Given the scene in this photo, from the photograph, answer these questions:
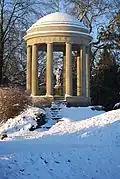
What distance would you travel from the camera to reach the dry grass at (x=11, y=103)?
23000 millimetres

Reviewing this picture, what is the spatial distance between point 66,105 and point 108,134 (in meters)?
10.1

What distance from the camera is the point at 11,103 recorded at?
23000mm

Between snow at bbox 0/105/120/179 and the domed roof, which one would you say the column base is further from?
snow at bbox 0/105/120/179

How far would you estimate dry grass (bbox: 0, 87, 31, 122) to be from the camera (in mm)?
23000

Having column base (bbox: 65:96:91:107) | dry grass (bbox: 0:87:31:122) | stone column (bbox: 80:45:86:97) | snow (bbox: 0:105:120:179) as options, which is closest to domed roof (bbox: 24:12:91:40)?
stone column (bbox: 80:45:86:97)

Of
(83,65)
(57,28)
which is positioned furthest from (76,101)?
(57,28)

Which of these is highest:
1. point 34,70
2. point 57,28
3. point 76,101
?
point 57,28

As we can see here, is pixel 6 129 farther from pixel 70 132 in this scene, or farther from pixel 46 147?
pixel 46 147

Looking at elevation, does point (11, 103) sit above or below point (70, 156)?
above

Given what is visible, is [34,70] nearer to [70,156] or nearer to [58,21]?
[58,21]

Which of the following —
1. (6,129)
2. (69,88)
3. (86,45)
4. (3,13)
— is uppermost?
(3,13)

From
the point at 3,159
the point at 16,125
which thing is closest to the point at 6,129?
the point at 16,125

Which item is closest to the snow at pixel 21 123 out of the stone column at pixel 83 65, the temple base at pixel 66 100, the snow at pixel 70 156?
the snow at pixel 70 156

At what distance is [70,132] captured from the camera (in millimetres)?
17562
